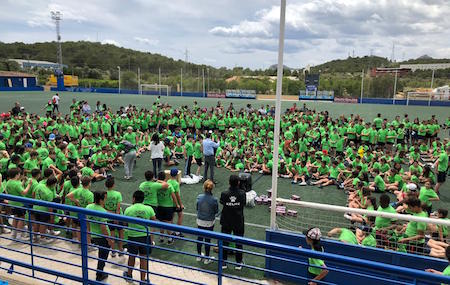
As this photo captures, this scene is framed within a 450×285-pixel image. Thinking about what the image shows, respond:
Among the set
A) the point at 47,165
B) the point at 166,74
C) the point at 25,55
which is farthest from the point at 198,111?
the point at 25,55

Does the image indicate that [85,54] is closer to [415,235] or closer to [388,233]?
[388,233]

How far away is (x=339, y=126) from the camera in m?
18.1

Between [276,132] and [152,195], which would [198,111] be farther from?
[276,132]

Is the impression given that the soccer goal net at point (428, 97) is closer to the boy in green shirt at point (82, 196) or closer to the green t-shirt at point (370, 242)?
the green t-shirt at point (370, 242)

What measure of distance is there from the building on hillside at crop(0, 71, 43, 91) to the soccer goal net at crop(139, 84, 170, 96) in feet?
62.1

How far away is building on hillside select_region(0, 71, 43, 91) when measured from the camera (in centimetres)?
5853

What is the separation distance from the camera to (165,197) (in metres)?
7.59

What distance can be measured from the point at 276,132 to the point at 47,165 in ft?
25.8

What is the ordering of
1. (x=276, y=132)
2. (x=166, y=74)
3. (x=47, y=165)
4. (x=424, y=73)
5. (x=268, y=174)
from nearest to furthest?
(x=276, y=132) < (x=47, y=165) < (x=268, y=174) < (x=166, y=74) < (x=424, y=73)

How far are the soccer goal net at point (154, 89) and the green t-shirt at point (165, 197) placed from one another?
50.5 meters

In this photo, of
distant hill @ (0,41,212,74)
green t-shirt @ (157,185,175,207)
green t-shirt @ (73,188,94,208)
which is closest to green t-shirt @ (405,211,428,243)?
green t-shirt @ (157,185,175,207)

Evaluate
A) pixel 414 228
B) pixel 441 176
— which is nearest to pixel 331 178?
pixel 441 176

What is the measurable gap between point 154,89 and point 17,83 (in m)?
24.5

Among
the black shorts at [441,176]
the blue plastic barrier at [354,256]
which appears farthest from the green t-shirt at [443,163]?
the blue plastic barrier at [354,256]
